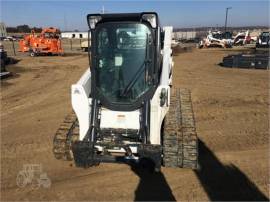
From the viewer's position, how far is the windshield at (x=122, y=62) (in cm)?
531

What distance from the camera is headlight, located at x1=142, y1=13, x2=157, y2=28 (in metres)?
4.98

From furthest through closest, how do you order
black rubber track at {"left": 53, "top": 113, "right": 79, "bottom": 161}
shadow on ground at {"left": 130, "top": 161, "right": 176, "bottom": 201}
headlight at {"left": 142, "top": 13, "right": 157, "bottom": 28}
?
black rubber track at {"left": 53, "top": 113, "right": 79, "bottom": 161}
shadow on ground at {"left": 130, "top": 161, "right": 176, "bottom": 201}
headlight at {"left": 142, "top": 13, "right": 157, "bottom": 28}

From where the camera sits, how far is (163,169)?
6.20m

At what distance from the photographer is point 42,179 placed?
594cm

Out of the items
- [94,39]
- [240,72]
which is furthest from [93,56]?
[240,72]

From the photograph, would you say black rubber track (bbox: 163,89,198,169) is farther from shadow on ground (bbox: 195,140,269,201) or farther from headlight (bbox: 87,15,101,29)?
headlight (bbox: 87,15,101,29)

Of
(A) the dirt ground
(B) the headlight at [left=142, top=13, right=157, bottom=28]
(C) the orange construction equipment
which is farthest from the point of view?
(C) the orange construction equipment

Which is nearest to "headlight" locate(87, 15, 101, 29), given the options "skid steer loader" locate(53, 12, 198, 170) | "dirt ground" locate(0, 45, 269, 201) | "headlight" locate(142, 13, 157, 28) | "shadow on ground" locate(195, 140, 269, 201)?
"skid steer loader" locate(53, 12, 198, 170)

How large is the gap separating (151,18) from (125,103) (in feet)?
4.99

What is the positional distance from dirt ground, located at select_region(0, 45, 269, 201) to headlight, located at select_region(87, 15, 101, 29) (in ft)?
9.40

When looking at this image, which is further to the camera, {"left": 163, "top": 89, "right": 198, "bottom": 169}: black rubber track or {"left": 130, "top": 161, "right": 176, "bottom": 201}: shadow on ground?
{"left": 130, "top": 161, "right": 176, "bottom": 201}: shadow on ground

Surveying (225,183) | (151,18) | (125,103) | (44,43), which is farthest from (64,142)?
(44,43)

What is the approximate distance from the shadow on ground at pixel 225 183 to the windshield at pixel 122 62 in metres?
2.12

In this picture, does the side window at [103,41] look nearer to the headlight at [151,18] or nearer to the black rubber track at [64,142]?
the headlight at [151,18]
